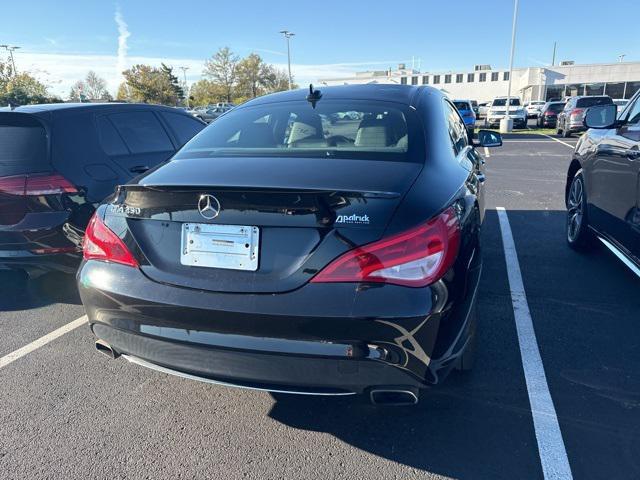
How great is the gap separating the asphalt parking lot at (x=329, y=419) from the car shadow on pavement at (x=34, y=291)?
0.50 meters

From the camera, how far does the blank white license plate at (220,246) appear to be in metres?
1.93

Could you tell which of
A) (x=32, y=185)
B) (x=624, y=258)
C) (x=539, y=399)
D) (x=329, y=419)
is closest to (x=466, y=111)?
(x=624, y=258)

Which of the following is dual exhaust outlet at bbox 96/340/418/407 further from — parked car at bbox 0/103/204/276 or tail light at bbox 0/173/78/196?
tail light at bbox 0/173/78/196

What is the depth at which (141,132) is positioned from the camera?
4762 mm

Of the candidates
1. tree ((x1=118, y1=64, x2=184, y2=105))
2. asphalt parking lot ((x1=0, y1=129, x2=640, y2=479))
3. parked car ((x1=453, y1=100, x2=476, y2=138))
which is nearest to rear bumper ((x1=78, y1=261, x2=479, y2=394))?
asphalt parking lot ((x1=0, y1=129, x2=640, y2=479))

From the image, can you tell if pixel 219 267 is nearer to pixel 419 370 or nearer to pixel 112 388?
pixel 419 370

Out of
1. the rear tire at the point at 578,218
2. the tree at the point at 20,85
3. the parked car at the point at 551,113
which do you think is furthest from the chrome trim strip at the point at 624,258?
the tree at the point at 20,85

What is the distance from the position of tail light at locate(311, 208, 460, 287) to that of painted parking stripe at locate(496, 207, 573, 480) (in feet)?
3.34

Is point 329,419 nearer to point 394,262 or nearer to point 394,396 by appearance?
point 394,396

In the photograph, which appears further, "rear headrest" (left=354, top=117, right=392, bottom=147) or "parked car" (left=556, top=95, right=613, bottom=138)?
"parked car" (left=556, top=95, right=613, bottom=138)

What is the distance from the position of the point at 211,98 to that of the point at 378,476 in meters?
78.6

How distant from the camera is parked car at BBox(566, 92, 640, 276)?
3398 millimetres

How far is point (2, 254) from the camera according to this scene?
3607 millimetres

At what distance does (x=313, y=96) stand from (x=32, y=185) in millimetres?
2202
